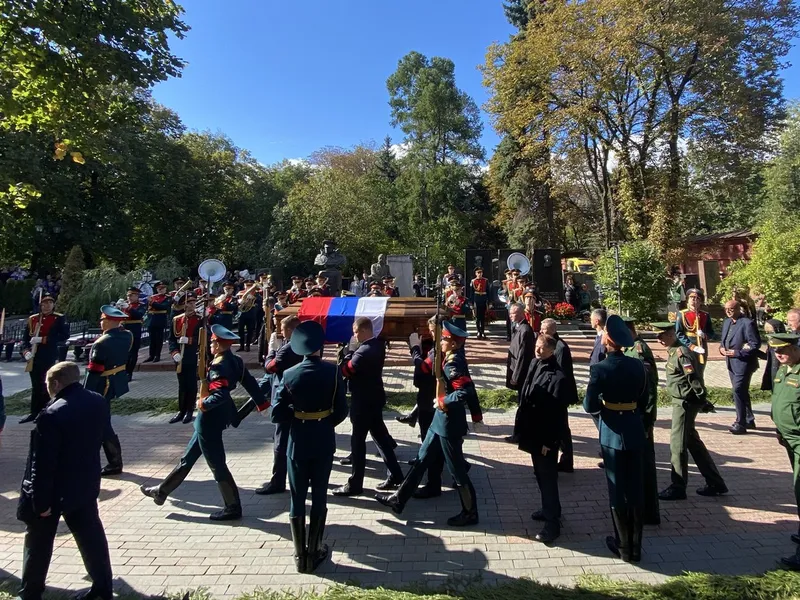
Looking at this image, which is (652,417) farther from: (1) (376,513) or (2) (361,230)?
(2) (361,230)

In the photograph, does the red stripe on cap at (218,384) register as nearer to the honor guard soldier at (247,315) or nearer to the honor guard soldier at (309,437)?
the honor guard soldier at (309,437)

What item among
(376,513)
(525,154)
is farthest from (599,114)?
(376,513)

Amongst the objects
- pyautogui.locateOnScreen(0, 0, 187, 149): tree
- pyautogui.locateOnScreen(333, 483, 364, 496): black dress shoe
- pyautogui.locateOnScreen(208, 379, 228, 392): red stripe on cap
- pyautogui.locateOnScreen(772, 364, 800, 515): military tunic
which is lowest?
pyautogui.locateOnScreen(333, 483, 364, 496): black dress shoe

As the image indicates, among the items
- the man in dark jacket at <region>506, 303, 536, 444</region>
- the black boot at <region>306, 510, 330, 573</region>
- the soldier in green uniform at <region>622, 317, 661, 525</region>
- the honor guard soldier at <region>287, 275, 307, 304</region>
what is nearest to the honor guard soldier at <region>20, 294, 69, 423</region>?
the honor guard soldier at <region>287, 275, 307, 304</region>

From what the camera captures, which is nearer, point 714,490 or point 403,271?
point 714,490

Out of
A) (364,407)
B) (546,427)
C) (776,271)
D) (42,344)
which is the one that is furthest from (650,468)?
(776,271)

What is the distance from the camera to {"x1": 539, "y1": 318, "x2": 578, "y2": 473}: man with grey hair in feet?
14.2

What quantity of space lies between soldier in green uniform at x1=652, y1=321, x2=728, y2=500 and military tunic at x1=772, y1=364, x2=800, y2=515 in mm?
711

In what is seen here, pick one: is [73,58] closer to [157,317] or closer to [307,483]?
[157,317]

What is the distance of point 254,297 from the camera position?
12.0 meters

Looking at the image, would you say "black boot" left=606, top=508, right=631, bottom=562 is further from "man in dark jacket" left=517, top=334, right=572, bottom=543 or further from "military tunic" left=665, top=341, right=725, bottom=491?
"military tunic" left=665, top=341, right=725, bottom=491

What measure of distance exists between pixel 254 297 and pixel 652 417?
379 inches

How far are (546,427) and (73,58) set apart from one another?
9.96 meters

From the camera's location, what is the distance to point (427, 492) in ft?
16.1
